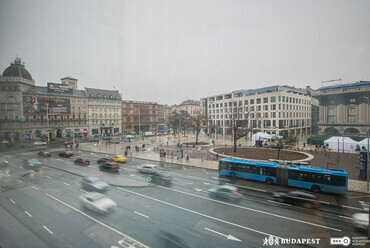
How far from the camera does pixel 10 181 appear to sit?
16906 mm

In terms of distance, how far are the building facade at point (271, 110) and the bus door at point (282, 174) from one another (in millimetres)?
32313

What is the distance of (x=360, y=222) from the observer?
10.7m

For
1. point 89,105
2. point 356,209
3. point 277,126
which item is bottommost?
point 356,209

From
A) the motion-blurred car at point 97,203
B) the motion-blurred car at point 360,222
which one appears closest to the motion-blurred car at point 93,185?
the motion-blurred car at point 97,203

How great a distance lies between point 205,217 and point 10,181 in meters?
19.3

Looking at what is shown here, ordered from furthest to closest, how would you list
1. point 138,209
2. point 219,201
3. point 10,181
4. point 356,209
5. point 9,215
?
point 10,181, point 219,201, point 356,209, point 138,209, point 9,215

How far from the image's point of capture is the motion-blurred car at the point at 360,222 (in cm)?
1025

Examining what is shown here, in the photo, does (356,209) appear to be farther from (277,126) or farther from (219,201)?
(277,126)

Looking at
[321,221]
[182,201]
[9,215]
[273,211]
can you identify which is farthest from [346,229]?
[9,215]

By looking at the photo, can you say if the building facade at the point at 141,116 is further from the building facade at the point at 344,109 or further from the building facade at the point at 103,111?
the building facade at the point at 344,109

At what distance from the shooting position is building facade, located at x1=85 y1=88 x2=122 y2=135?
222 feet

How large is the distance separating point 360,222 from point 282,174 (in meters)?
7.11

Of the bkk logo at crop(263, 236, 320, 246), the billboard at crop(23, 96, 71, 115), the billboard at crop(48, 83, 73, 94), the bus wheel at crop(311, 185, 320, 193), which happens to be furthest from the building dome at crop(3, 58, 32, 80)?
the billboard at crop(48, 83, 73, 94)

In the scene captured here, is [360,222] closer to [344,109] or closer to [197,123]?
[197,123]
